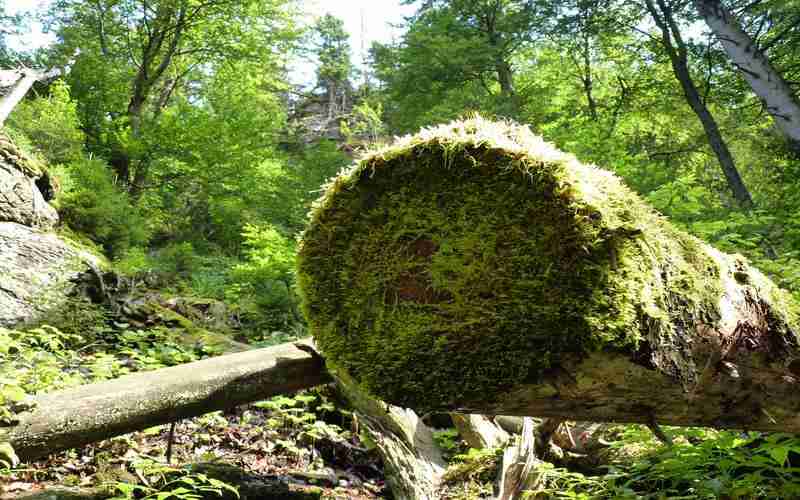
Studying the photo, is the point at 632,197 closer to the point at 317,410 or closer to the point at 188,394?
the point at 188,394

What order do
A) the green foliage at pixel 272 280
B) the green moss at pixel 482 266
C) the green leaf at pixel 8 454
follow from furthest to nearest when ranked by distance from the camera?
the green foliage at pixel 272 280, the green leaf at pixel 8 454, the green moss at pixel 482 266

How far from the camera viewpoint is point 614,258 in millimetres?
1617

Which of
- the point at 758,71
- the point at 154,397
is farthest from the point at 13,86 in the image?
the point at 758,71

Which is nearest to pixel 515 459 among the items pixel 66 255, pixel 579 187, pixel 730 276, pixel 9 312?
pixel 730 276

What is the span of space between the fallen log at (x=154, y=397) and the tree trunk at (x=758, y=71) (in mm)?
8266

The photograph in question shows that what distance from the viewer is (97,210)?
11414 mm

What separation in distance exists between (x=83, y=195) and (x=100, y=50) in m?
9.85

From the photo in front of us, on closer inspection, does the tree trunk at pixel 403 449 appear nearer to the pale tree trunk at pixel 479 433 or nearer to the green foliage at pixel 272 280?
the pale tree trunk at pixel 479 433

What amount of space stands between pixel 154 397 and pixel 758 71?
945 cm

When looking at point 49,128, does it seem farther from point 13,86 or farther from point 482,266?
point 482,266

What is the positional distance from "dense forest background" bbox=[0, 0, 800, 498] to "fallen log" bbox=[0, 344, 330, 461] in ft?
13.3

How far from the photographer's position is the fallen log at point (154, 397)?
8.84ft

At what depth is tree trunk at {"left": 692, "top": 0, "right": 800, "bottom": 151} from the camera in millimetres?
7387

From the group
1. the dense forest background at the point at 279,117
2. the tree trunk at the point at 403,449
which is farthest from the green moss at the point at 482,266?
the dense forest background at the point at 279,117
